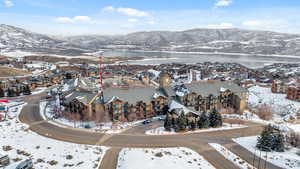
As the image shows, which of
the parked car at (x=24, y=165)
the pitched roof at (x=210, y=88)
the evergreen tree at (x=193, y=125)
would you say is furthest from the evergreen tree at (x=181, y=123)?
the parked car at (x=24, y=165)

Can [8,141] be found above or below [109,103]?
below

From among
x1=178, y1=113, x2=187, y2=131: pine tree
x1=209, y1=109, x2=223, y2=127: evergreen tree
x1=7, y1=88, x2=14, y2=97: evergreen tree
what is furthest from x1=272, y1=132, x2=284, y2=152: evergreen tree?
x1=7, y1=88, x2=14, y2=97: evergreen tree

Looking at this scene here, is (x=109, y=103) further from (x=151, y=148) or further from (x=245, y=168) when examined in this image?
(x=245, y=168)

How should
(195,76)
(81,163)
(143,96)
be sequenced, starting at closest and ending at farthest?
(81,163) < (143,96) < (195,76)

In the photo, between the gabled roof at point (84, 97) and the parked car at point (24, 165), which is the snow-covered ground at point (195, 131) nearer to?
the gabled roof at point (84, 97)

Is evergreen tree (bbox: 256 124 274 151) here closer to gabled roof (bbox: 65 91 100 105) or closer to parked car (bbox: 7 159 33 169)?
gabled roof (bbox: 65 91 100 105)

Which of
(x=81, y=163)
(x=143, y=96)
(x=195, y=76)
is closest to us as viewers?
(x=81, y=163)

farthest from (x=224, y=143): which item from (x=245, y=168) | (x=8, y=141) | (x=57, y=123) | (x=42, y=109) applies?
(x=42, y=109)
